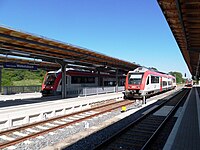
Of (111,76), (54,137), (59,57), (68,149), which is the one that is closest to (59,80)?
(59,57)

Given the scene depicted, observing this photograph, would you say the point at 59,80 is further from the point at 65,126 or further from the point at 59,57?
the point at 65,126

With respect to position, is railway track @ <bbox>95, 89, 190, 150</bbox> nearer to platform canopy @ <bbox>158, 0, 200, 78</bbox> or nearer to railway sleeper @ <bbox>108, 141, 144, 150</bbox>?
railway sleeper @ <bbox>108, 141, 144, 150</bbox>

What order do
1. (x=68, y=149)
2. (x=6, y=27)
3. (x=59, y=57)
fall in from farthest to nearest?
(x=59, y=57) < (x=6, y=27) < (x=68, y=149)

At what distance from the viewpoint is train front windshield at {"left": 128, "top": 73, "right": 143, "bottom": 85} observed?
1978cm

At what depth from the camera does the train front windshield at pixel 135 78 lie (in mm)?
19781

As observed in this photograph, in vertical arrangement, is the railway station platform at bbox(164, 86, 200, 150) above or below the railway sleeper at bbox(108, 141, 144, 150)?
above

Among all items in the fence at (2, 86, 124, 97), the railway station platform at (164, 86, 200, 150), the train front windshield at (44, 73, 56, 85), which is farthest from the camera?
the train front windshield at (44, 73, 56, 85)

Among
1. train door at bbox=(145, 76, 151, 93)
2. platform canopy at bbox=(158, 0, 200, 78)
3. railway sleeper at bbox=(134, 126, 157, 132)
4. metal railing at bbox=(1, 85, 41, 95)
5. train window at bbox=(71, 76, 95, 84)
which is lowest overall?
railway sleeper at bbox=(134, 126, 157, 132)

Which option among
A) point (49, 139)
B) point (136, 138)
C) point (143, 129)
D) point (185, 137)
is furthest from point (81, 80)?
point (185, 137)

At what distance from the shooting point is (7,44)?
12.2 m

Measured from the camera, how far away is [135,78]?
66.1 feet

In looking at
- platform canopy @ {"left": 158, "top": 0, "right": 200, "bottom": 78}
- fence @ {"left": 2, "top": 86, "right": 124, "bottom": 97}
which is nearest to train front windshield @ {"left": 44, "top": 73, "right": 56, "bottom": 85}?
fence @ {"left": 2, "top": 86, "right": 124, "bottom": 97}

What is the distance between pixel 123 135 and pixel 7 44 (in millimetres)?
8811

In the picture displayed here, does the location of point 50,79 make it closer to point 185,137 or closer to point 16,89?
point 16,89
